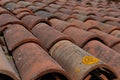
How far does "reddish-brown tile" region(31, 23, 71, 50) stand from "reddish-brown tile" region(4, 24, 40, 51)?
21 cm

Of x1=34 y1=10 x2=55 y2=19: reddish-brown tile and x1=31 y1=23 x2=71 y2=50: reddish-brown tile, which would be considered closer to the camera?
x1=31 y1=23 x2=71 y2=50: reddish-brown tile

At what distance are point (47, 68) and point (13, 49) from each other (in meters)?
0.77

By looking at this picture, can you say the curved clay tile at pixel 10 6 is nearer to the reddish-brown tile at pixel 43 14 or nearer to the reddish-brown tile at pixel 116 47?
the reddish-brown tile at pixel 43 14

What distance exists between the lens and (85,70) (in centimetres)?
211

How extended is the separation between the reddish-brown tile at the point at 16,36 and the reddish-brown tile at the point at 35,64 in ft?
0.21

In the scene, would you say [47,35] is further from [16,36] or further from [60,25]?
[60,25]

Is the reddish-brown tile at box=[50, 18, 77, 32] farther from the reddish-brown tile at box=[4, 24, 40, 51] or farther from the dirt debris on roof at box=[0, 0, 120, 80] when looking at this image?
the reddish-brown tile at box=[4, 24, 40, 51]

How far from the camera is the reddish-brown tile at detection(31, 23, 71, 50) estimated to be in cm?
288

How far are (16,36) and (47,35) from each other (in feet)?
1.37

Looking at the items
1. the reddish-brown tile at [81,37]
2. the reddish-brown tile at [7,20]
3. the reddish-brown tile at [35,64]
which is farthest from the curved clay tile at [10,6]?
the reddish-brown tile at [35,64]

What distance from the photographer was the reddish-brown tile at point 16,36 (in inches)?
103

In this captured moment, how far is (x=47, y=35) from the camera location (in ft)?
10.2

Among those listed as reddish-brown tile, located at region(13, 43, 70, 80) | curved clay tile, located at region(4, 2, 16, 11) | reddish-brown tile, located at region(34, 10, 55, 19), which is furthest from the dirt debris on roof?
curved clay tile, located at region(4, 2, 16, 11)

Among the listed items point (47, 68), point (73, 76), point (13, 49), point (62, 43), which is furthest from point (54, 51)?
point (47, 68)
